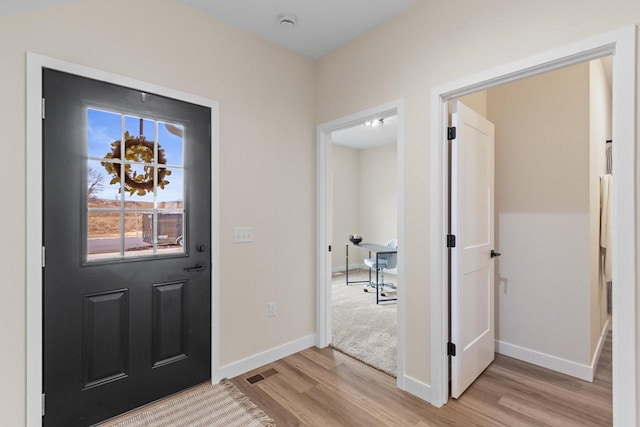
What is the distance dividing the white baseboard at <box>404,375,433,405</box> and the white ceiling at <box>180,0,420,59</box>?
2.70 meters

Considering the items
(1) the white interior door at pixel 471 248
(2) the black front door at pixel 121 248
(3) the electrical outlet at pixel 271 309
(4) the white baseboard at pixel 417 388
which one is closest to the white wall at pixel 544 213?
(1) the white interior door at pixel 471 248

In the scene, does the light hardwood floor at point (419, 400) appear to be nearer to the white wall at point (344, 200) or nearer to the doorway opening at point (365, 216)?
the doorway opening at point (365, 216)

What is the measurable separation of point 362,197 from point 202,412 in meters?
5.61

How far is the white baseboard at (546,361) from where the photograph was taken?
233cm

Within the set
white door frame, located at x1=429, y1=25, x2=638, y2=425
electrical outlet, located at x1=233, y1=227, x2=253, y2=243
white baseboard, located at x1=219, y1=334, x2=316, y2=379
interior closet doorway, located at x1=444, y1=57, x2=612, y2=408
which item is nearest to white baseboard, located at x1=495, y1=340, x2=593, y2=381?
interior closet doorway, located at x1=444, y1=57, x2=612, y2=408

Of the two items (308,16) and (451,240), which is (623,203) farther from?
(308,16)

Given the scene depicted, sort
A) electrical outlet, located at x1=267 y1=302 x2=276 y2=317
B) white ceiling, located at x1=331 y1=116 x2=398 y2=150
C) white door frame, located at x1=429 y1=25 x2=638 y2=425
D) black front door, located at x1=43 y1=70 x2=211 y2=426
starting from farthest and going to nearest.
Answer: white ceiling, located at x1=331 y1=116 x2=398 y2=150 → electrical outlet, located at x1=267 y1=302 x2=276 y2=317 → black front door, located at x1=43 y1=70 x2=211 y2=426 → white door frame, located at x1=429 y1=25 x2=638 y2=425

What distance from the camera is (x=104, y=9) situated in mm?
1854

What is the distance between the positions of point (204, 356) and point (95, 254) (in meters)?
1.06

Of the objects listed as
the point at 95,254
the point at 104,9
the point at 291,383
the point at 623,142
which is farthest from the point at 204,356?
the point at 623,142

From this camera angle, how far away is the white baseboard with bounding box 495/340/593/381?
7.63 ft

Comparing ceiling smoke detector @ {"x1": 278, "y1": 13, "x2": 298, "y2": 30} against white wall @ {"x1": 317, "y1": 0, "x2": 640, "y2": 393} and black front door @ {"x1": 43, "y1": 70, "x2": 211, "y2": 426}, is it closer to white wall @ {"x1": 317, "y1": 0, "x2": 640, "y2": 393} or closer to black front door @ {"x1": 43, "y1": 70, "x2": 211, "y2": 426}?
white wall @ {"x1": 317, "y1": 0, "x2": 640, "y2": 393}

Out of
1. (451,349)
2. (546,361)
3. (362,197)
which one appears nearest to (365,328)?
(451,349)

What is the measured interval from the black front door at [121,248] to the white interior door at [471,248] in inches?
70.4
